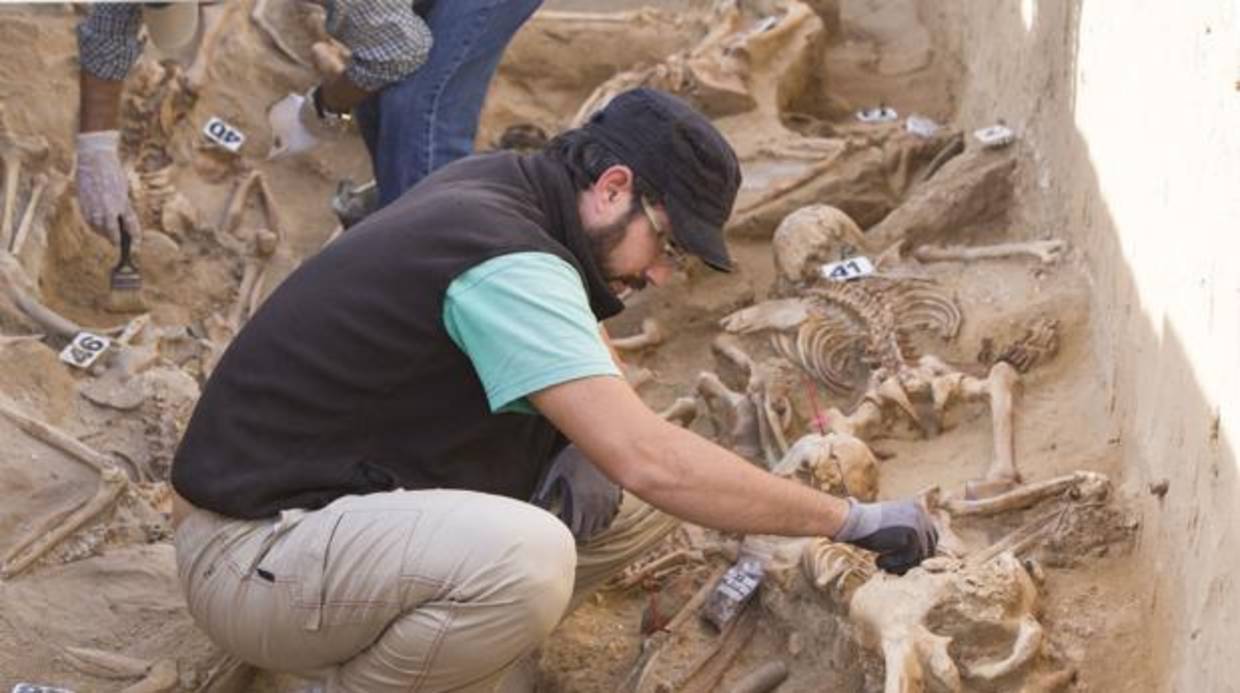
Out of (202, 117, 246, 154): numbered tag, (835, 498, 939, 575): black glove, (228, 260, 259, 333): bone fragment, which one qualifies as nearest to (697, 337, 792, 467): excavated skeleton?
(835, 498, 939, 575): black glove

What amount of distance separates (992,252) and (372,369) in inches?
109

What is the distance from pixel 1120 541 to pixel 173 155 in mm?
3817

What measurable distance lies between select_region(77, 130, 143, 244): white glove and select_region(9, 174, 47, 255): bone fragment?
0.20 m

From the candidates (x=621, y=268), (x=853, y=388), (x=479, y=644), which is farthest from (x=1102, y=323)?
(x=479, y=644)

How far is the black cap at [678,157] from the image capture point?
14.2 feet

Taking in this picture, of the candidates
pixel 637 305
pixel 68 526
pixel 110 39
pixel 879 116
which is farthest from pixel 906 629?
pixel 879 116

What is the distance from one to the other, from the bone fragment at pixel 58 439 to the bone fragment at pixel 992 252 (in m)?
2.65

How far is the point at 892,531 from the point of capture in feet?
14.3

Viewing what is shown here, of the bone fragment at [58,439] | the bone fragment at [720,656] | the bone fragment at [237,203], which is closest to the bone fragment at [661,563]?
the bone fragment at [720,656]

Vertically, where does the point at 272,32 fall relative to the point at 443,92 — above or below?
below

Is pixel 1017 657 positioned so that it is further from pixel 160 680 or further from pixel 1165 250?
pixel 160 680

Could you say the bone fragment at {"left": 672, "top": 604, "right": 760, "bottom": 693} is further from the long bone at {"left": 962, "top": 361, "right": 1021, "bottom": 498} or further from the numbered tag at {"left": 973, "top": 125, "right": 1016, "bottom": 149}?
the numbered tag at {"left": 973, "top": 125, "right": 1016, "bottom": 149}

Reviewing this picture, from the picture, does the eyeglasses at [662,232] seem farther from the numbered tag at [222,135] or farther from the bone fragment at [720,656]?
the numbered tag at [222,135]

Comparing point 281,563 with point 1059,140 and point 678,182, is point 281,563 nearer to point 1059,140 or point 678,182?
point 678,182
